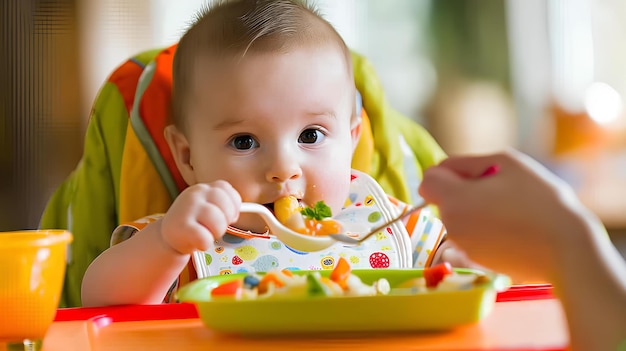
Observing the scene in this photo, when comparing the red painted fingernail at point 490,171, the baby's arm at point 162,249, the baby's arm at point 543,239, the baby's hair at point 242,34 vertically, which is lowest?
the baby's arm at point 162,249

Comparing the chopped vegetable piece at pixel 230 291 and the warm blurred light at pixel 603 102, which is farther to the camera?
the warm blurred light at pixel 603 102

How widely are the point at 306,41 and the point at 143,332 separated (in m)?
0.61

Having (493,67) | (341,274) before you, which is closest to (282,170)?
(341,274)

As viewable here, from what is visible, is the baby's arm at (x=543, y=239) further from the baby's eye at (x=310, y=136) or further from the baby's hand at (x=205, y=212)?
the baby's eye at (x=310, y=136)

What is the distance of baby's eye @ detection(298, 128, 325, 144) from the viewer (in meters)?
1.22

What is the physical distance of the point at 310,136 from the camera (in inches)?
48.3

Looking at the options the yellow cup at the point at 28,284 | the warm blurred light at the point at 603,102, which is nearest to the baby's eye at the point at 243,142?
the yellow cup at the point at 28,284

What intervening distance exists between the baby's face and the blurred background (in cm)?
245

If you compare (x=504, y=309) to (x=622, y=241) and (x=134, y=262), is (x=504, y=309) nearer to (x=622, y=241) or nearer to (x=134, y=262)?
(x=134, y=262)

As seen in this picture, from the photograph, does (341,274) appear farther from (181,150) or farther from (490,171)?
(181,150)

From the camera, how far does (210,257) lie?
3.91 ft

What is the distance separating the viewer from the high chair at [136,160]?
1.30m

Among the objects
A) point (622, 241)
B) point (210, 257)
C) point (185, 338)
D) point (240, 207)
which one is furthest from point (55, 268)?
point (622, 241)

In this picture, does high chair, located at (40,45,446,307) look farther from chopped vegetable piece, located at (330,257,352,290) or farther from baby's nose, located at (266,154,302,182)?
chopped vegetable piece, located at (330,257,352,290)
